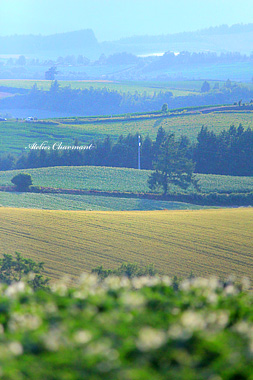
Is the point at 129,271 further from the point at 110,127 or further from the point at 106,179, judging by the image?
the point at 110,127

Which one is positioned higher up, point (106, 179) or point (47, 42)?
point (47, 42)

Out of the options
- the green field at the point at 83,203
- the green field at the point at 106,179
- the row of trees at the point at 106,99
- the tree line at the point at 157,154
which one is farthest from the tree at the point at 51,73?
the green field at the point at 83,203

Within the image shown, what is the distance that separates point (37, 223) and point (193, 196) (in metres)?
7.97

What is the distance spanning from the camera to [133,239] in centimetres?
2059

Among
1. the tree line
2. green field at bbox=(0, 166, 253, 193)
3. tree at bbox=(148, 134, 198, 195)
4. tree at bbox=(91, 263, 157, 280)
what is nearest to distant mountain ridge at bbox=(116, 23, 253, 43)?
the tree line

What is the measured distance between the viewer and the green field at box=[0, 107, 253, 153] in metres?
34.8

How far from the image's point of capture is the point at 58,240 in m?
20.4

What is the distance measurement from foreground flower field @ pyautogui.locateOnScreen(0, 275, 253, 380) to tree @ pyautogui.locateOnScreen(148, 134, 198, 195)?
2214cm

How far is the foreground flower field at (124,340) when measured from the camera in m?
3.07

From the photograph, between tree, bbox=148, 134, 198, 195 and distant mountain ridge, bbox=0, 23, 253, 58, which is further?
distant mountain ridge, bbox=0, 23, 253, 58

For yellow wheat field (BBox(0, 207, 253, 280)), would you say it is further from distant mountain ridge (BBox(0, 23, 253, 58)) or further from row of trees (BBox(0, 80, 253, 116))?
distant mountain ridge (BBox(0, 23, 253, 58))

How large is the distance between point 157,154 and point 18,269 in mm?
14953

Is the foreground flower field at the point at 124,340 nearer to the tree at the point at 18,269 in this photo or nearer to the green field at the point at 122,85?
the tree at the point at 18,269

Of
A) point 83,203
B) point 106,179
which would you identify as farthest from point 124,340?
point 106,179
